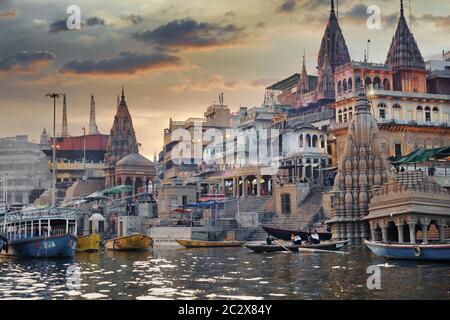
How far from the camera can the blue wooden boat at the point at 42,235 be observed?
1818 inches

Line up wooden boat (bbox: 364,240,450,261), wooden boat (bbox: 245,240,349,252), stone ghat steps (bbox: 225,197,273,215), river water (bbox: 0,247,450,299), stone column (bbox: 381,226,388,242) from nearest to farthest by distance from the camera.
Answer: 1. river water (bbox: 0,247,450,299)
2. wooden boat (bbox: 364,240,450,261)
3. wooden boat (bbox: 245,240,349,252)
4. stone column (bbox: 381,226,388,242)
5. stone ghat steps (bbox: 225,197,273,215)

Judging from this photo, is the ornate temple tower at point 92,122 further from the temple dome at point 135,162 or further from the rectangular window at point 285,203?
the rectangular window at point 285,203

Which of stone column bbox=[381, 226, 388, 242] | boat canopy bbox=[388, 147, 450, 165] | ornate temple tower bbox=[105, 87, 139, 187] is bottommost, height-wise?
stone column bbox=[381, 226, 388, 242]

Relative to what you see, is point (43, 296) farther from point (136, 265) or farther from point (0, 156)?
point (0, 156)

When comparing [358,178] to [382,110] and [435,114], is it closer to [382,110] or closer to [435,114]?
[382,110]

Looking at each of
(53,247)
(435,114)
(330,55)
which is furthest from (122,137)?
(53,247)

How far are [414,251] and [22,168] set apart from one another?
371ft

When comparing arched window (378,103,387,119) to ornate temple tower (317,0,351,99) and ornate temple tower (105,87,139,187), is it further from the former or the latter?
ornate temple tower (105,87,139,187)

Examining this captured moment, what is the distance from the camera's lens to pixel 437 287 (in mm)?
25031

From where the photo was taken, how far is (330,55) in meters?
93.4

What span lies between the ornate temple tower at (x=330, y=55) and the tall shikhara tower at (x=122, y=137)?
3632 centimetres

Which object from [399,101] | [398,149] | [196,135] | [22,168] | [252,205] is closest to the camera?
[252,205]

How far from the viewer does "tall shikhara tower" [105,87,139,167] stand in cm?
11456

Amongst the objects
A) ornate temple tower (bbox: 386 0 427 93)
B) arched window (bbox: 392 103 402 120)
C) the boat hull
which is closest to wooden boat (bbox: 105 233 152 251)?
Result: the boat hull
